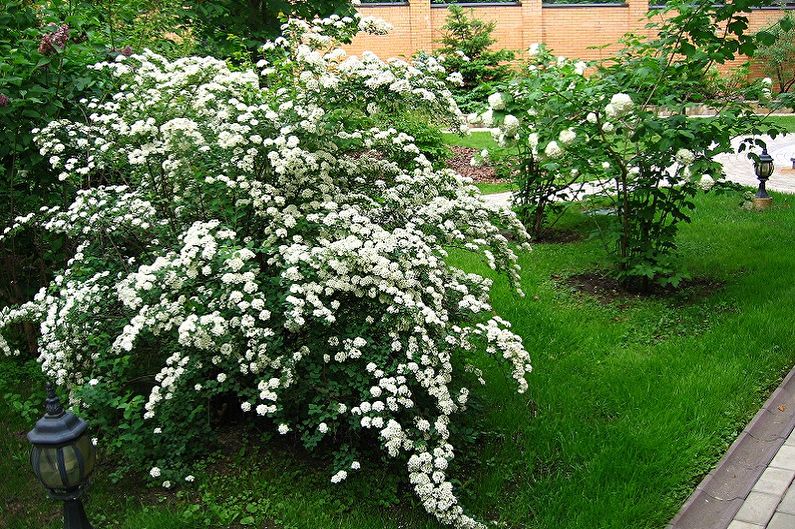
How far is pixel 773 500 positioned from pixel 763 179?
636 centimetres

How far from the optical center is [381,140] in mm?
4742

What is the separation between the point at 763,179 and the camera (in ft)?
29.8

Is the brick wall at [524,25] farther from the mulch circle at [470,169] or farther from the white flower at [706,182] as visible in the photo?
the white flower at [706,182]

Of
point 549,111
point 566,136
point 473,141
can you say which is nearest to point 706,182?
point 549,111

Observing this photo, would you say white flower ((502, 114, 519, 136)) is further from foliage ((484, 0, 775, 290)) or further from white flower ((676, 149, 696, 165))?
white flower ((676, 149, 696, 165))

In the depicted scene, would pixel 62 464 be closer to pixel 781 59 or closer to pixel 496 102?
pixel 496 102

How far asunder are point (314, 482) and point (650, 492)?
6.15 ft

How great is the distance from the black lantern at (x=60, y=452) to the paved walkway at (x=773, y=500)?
3.21 metres

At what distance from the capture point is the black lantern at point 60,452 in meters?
2.59

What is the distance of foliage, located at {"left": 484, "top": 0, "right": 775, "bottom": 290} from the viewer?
5.46 metres

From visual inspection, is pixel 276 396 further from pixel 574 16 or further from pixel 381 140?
pixel 574 16

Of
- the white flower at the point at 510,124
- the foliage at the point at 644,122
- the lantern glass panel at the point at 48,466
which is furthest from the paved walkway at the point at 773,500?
the lantern glass panel at the point at 48,466

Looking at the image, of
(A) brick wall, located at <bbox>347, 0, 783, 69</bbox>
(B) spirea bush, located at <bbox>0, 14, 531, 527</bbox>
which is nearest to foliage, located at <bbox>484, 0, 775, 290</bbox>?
(B) spirea bush, located at <bbox>0, 14, 531, 527</bbox>

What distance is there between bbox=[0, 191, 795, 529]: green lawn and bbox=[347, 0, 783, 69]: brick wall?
1597 centimetres
